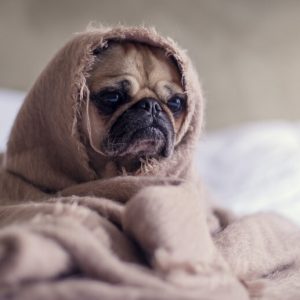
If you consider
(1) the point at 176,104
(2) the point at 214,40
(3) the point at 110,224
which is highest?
(2) the point at 214,40

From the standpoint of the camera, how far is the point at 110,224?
0.66 m

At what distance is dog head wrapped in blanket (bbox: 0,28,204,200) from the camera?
0.91 metres

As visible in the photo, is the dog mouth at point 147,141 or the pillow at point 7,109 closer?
the dog mouth at point 147,141

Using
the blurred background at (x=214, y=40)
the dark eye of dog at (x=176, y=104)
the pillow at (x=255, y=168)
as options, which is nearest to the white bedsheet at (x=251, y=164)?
the pillow at (x=255, y=168)

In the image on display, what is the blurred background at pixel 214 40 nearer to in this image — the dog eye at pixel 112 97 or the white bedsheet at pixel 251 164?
the white bedsheet at pixel 251 164

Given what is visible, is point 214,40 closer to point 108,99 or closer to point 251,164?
point 251,164

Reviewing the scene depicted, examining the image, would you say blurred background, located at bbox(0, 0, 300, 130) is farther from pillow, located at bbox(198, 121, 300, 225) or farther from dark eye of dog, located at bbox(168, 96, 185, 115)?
dark eye of dog, located at bbox(168, 96, 185, 115)

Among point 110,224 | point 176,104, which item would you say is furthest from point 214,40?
point 110,224

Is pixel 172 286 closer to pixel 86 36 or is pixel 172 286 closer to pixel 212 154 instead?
pixel 86 36

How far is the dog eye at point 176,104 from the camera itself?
3.25 ft

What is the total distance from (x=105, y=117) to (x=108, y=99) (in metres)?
0.03

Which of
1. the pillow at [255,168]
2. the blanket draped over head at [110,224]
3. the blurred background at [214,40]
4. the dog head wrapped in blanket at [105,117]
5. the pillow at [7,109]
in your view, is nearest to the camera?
the blanket draped over head at [110,224]

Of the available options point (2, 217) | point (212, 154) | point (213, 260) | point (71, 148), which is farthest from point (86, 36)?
point (212, 154)

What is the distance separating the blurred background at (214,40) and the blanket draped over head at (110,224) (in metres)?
1.08
